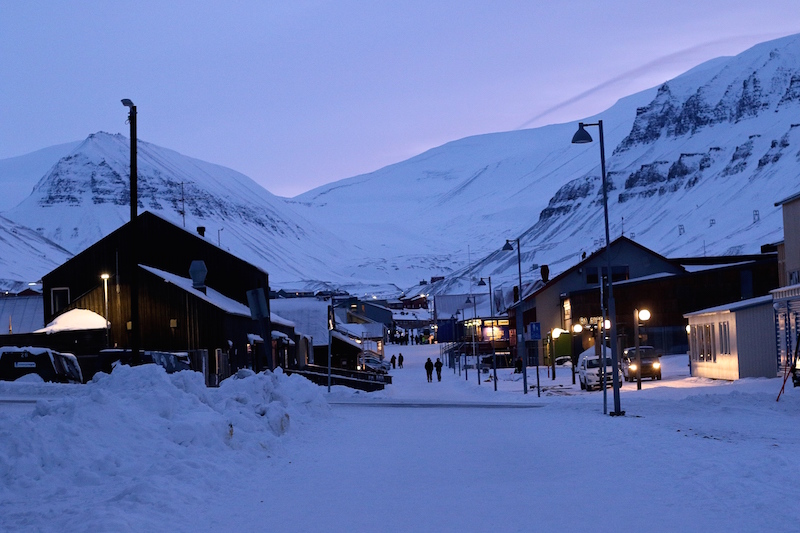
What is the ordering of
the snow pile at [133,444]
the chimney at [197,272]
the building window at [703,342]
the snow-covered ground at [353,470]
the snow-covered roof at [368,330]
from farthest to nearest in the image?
the snow-covered roof at [368,330], the chimney at [197,272], the building window at [703,342], the snow pile at [133,444], the snow-covered ground at [353,470]

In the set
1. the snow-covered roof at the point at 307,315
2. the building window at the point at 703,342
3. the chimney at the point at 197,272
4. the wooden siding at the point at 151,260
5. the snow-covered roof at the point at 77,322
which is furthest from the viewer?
the snow-covered roof at the point at 307,315

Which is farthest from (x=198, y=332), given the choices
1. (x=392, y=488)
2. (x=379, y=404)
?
(x=392, y=488)

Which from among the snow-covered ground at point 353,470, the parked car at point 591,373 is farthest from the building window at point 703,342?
the snow-covered ground at point 353,470

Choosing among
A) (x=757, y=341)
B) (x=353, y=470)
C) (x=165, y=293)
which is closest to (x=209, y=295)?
(x=165, y=293)

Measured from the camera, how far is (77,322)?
49.8m

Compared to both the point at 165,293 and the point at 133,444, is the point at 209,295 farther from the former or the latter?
the point at 133,444

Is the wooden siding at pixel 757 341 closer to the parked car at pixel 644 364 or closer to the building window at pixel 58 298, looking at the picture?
the parked car at pixel 644 364

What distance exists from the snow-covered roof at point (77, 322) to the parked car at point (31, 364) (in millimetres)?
8317

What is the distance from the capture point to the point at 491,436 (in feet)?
69.5

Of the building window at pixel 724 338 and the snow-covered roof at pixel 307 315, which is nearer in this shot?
the building window at pixel 724 338

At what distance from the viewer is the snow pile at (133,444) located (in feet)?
38.9

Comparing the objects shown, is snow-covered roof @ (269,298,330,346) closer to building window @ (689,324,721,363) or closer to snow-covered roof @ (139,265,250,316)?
snow-covered roof @ (139,265,250,316)

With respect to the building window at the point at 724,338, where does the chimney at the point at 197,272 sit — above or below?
above

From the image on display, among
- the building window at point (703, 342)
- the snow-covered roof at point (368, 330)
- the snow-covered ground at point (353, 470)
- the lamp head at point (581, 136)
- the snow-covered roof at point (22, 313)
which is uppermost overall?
the lamp head at point (581, 136)
